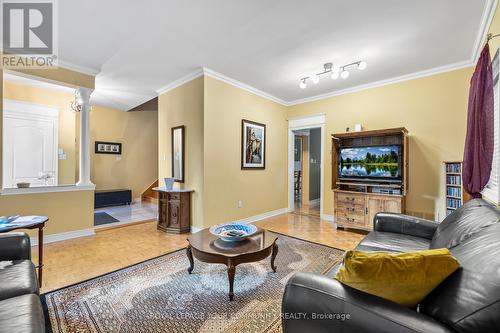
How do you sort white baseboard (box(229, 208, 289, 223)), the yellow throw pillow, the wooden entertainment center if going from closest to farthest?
the yellow throw pillow → the wooden entertainment center → white baseboard (box(229, 208, 289, 223))

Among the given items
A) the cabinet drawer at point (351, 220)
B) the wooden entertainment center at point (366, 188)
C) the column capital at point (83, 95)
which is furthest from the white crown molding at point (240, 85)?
the cabinet drawer at point (351, 220)

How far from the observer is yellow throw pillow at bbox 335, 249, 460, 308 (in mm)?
953

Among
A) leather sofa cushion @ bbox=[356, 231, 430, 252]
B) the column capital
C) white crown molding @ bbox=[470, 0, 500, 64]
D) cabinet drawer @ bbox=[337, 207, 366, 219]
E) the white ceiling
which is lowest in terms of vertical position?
cabinet drawer @ bbox=[337, 207, 366, 219]

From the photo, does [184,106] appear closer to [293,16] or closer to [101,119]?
[293,16]

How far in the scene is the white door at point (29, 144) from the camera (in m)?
4.34

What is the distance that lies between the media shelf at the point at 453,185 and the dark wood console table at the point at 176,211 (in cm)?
397

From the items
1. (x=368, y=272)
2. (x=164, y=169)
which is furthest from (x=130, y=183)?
(x=368, y=272)

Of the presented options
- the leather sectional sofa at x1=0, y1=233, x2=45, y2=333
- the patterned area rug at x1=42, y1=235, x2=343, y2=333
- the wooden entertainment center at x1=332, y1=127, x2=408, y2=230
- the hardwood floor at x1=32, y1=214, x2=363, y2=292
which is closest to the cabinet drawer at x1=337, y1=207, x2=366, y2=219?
the wooden entertainment center at x1=332, y1=127, x2=408, y2=230

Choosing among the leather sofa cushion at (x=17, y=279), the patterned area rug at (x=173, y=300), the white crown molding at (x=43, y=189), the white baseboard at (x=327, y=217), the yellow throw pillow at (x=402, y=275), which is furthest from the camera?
the white baseboard at (x=327, y=217)

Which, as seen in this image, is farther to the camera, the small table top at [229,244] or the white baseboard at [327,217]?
the white baseboard at [327,217]

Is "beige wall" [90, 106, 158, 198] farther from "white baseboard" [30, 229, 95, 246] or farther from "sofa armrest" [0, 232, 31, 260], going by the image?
"sofa armrest" [0, 232, 31, 260]

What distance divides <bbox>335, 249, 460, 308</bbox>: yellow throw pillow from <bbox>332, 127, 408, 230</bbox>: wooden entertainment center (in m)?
2.94

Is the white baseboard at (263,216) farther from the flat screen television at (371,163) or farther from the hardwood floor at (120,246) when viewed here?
the flat screen television at (371,163)

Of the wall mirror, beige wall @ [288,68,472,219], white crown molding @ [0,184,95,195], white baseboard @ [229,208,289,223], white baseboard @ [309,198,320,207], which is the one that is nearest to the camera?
white crown molding @ [0,184,95,195]
